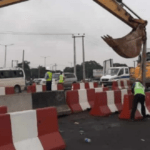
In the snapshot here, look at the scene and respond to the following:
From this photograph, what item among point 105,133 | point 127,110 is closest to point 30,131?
point 105,133

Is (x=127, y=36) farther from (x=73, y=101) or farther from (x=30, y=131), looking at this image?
(x=30, y=131)

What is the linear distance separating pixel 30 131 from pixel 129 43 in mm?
5325

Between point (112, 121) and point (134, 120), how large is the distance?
703 mm

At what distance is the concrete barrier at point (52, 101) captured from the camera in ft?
26.2

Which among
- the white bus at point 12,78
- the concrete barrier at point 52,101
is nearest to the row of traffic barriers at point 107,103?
the concrete barrier at point 52,101

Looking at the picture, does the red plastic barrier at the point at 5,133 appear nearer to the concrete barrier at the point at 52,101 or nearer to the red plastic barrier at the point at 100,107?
the concrete barrier at the point at 52,101

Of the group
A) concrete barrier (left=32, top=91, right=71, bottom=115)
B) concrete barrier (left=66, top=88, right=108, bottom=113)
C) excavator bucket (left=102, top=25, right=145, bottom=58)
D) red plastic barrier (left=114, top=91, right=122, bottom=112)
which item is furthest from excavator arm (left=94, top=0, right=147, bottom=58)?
concrete barrier (left=32, top=91, right=71, bottom=115)

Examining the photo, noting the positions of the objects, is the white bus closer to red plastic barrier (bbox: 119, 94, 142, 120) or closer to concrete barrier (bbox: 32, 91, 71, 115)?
concrete barrier (bbox: 32, 91, 71, 115)

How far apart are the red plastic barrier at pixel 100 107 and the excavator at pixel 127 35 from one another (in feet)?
5.27

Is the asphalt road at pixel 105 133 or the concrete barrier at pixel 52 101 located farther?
the concrete barrier at pixel 52 101

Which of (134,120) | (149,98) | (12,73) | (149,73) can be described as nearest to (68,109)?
(134,120)

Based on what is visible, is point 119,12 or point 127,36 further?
point 119,12

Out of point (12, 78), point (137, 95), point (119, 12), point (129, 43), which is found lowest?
point (137, 95)

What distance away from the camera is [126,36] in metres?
8.59
